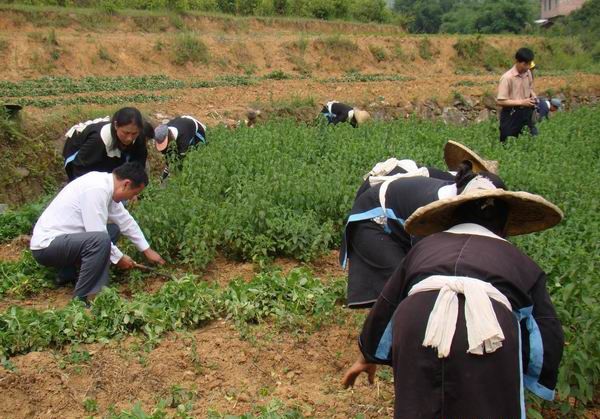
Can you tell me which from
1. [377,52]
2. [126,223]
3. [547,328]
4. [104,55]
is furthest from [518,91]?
[377,52]

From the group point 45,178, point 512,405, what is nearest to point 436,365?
point 512,405

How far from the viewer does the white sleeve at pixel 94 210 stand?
4617 millimetres

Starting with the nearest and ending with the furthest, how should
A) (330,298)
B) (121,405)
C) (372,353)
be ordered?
(372,353) → (121,405) → (330,298)

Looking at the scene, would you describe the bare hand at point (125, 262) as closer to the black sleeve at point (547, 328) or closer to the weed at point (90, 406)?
the weed at point (90, 406)

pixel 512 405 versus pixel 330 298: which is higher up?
pixel 512 405

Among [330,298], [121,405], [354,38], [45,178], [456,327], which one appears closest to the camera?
[456,327]

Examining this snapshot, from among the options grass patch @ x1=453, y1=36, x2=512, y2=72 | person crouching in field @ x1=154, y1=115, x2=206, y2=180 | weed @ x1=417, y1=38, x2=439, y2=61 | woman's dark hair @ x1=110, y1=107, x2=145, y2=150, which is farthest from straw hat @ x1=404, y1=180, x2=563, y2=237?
grass patch @ x1=453, y1=36, x2=512, y2=72

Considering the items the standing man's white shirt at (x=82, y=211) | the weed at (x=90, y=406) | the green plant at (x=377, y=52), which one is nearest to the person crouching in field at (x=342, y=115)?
the standing man's white shirt at (x=82, y=211)

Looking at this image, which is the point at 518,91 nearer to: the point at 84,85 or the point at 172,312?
the point at 172,312

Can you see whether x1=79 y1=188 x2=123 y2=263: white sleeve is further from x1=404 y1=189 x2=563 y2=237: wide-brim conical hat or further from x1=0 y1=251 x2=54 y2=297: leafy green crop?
x1=404 y1=189 x2=563 y2=237: wide-brim conical hat

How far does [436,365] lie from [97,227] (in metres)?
3.25

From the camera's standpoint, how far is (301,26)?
31.5 metres

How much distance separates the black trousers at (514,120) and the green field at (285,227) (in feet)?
0.97

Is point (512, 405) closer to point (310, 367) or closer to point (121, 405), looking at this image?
point (310, 367)
